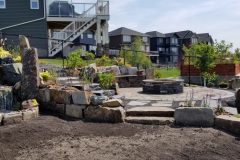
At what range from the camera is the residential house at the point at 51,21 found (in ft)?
77.3

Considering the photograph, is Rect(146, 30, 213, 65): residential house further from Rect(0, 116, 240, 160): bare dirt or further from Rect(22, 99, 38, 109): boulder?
Rect(0, 116, 240, 160): bare dirt

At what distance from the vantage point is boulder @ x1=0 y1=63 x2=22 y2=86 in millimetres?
8070

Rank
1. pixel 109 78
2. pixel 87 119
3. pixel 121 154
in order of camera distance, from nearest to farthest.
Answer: pixel 121 154 < pixel 87 119 < pixel 109 78

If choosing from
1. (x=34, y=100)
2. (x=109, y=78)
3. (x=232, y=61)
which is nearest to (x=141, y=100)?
(x=109, y=78)

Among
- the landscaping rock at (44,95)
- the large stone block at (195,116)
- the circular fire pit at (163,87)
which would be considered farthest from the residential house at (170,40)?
the large stone block at (195,116)

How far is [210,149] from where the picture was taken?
518 cm

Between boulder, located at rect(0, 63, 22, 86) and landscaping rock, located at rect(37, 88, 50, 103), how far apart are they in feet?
3.44

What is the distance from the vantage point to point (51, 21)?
2516 centimetres

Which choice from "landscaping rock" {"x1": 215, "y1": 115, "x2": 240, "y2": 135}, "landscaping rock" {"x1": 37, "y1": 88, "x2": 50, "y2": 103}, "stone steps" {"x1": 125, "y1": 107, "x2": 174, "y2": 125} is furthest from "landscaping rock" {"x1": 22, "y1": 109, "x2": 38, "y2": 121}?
"landscaping rock" {"x1": 215, "y1": 115, "x2": 240, "y2": 135}

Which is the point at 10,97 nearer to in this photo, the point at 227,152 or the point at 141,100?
the point at 141,100

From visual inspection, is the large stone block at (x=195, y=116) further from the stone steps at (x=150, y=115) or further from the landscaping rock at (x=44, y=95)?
the landscaping rock at (x=44, y=95)

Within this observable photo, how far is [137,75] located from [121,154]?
759cm

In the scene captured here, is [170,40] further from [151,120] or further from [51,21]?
[151,120]

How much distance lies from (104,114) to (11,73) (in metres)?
2.78
